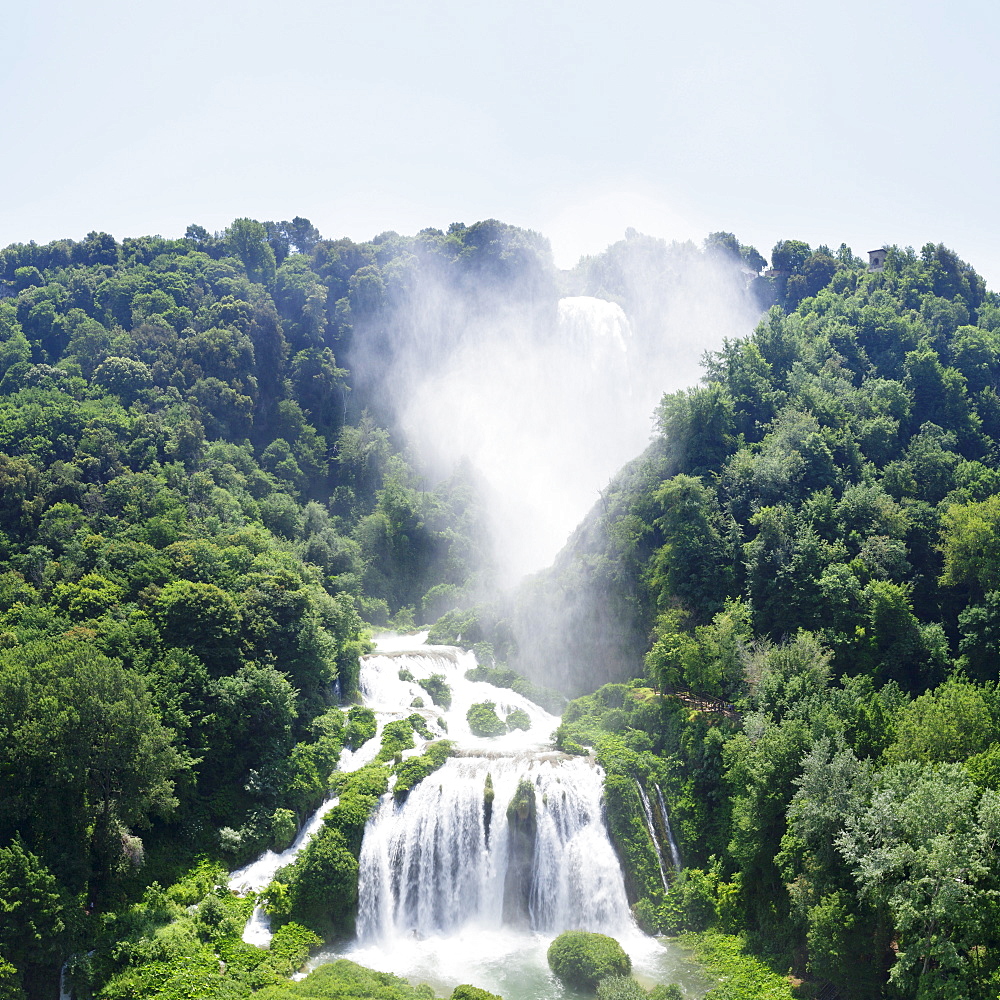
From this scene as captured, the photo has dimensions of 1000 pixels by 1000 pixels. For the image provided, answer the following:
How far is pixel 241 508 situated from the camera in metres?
62.4

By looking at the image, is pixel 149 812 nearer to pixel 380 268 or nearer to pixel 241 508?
pixel 241 508

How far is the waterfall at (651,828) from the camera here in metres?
33.9

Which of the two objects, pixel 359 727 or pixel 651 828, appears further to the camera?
pixel 359 727

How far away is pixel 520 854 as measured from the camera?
33875 millimetres

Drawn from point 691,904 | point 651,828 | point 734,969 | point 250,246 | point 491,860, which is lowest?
point 734,969

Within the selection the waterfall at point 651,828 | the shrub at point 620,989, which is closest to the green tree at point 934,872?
the shrub at point 620,989

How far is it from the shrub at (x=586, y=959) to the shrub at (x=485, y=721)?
588 inches

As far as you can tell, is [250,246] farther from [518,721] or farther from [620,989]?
[620,989]

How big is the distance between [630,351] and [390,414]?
2883cm

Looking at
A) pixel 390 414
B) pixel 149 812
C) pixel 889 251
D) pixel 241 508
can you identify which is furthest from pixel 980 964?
pixel 390 414

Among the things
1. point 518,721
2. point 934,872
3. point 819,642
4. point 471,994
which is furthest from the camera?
point 518,721

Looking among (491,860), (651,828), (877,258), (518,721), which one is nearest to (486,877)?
(491,860)

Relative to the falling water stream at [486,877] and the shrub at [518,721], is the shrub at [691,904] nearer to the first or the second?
the falling water stream at [486,877]

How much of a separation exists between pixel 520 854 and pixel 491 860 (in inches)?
50.1
